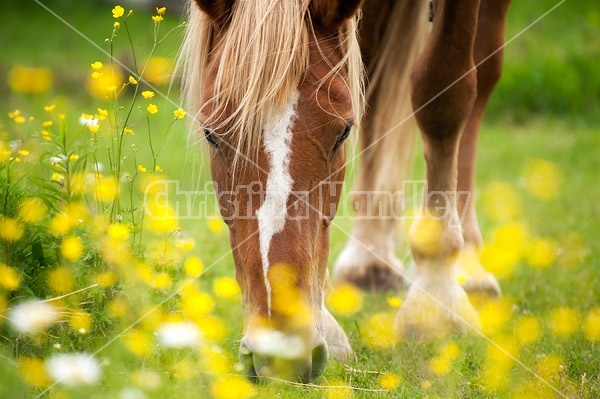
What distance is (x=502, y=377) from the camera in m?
2.66

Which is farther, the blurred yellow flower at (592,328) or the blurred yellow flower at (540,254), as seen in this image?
the blurred yellow flower at (540,254)

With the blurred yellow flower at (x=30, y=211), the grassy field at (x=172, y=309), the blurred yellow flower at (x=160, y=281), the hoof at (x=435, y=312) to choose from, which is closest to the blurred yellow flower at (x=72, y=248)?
the grassy field at (x=172, y=309)

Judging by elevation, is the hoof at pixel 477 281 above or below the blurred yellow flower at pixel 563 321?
above

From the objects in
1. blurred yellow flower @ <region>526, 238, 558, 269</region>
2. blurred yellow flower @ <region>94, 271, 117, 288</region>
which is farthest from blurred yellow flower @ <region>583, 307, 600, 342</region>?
blurred yellow flower @ <region>94, 271, 117, 288</region>

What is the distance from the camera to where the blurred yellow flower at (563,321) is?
11.2 feet

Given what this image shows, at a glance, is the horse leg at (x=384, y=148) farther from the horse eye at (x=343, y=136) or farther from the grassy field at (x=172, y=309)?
the horse eye at (x=343, y=136)

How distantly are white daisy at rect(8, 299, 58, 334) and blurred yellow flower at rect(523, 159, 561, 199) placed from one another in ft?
15.5

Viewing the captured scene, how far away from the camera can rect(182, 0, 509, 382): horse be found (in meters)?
2.58

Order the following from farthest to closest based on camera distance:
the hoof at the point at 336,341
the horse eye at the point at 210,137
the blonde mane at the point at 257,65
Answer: the hoof at the point at 336,341 → the horse eye at the point at 210,137 → the blonde mane at the point at 257,65

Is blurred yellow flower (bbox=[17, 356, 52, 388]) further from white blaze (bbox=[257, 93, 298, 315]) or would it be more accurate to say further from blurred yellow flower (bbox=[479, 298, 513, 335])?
blurred yellow flower (bbox=[479, 298, 513, 335])

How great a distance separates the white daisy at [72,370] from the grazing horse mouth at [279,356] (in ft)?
1.63

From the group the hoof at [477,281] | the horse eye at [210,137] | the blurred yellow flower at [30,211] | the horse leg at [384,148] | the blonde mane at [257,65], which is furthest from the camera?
the horse leg at [384,148]

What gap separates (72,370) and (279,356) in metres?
0.65

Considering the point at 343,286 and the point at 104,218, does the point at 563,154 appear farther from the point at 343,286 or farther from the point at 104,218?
the point at 104,218
